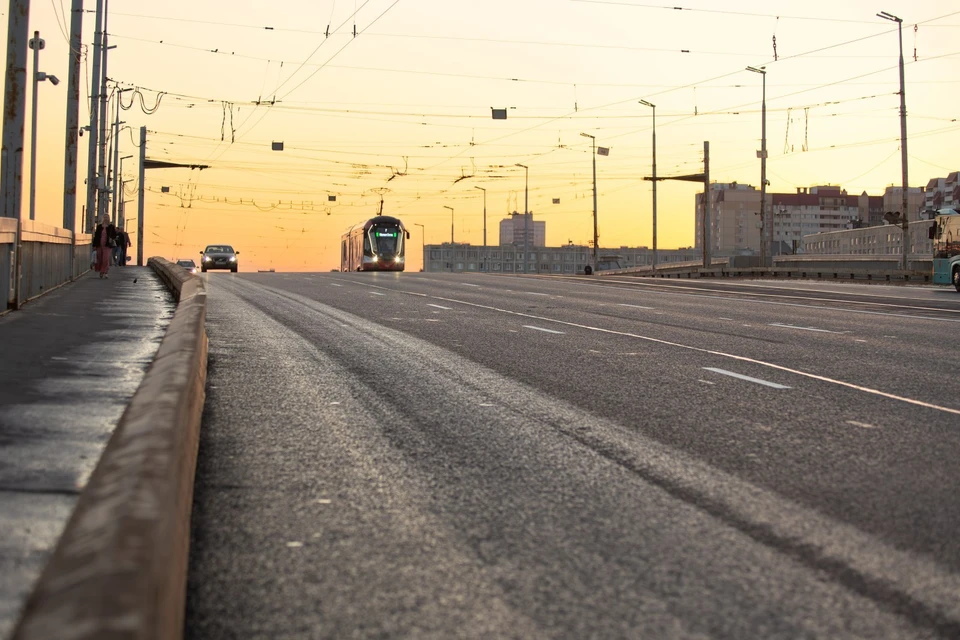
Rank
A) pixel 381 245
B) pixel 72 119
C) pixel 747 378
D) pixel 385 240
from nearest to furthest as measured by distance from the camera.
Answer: pixel 747 378, pixel 72 119, pixel 381 245, pixel 385 240

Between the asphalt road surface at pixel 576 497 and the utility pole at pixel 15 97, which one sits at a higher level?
the utility pole at pixel 15 97

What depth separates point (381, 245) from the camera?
67.2 m

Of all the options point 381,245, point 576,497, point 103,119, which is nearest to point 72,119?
point 103,119

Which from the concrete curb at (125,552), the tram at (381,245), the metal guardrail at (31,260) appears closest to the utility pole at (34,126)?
the metal guardrail at (31,260)

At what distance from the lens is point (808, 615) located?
3.69 metres

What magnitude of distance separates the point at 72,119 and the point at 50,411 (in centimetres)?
3335

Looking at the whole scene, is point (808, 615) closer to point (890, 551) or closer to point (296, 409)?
point (890, 551)

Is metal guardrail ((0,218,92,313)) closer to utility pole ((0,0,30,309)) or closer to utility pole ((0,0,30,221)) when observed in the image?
utility pole ((0,0,30,309))

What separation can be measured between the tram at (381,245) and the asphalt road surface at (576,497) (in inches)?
2163

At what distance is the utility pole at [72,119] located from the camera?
37312 mm

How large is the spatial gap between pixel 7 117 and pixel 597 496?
18810mm

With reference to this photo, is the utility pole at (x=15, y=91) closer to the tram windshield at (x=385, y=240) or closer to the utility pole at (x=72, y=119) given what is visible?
the utility pole at (x=72, y=119)

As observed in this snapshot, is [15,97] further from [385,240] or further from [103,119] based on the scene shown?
[385,240]

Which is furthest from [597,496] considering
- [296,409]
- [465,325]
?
[465,325]
